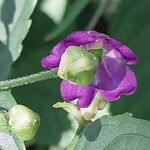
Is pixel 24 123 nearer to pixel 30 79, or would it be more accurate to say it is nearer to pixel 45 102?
pixel 30 79

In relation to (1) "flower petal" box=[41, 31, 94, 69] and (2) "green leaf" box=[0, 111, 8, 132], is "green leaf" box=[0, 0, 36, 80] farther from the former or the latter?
(2) "green leaf" box=[0, 111, 8, 132]

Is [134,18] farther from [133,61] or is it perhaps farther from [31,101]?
[133,61]

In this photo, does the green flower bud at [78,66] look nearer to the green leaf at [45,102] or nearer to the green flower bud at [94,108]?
the green flower bud at [94,108]

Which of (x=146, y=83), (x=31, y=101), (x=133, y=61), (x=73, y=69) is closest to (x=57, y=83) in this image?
(x=31, y=101)

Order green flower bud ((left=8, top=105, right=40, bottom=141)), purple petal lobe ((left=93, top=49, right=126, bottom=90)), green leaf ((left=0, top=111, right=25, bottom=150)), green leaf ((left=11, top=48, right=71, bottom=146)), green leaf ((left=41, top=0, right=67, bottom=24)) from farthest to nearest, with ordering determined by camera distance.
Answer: green leaf ((left=41, top=0, right=67, bottom=24)) → green leaf ((left=11, top=48, right=71, bottom=146)) → purple petal lobe ((left=93, top=49, right=126, bottom=90)) → green leaf ((left=0, top=111, right=25, bottom=150)) → green flower bud ((left=8, top=105, right=40, bottom=141))

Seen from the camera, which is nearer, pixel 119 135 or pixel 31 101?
pixel 119 135

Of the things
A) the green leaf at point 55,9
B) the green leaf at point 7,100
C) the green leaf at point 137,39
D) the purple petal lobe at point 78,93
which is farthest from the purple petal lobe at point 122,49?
the green leaf at point 55,9

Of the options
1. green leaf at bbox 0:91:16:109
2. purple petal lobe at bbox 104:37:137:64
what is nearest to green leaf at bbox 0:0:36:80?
green leaf at bbox 0:91:16:109
